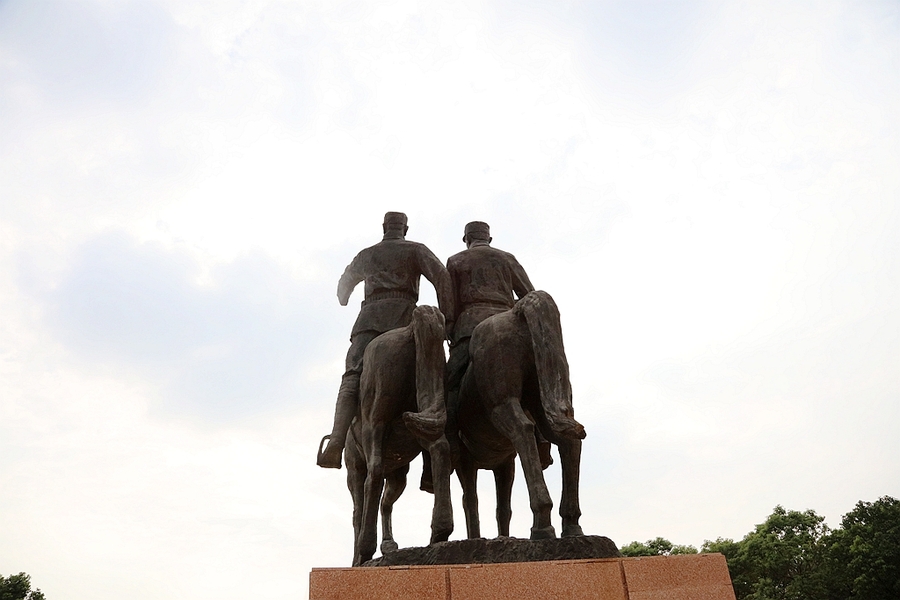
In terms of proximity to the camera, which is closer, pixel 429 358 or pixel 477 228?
pixel 429 358

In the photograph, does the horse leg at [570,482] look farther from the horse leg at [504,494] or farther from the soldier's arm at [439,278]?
the soldier's arm at [439,278]

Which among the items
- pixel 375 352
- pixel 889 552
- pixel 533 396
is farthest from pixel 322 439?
pixel 889 552

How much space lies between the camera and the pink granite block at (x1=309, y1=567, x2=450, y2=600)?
14.1ft

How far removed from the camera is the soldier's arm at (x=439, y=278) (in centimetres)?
687

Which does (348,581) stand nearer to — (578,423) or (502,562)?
(502,562)

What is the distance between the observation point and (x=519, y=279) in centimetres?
711

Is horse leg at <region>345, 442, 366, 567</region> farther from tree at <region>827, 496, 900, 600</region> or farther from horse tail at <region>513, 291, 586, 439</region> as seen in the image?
tree at <region>827, 496, 900, 600</region>

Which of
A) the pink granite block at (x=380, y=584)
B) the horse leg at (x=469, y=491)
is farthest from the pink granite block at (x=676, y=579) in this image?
the horse leg at (x=469, y=491)

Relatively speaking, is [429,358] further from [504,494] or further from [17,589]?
[17,589]

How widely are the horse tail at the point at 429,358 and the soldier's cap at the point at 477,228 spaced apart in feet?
6.55

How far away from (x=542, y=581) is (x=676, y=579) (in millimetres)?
834

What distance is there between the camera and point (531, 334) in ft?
18.3

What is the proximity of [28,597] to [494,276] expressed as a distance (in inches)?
935

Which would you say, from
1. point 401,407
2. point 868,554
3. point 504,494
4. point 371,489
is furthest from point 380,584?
point 868,554
